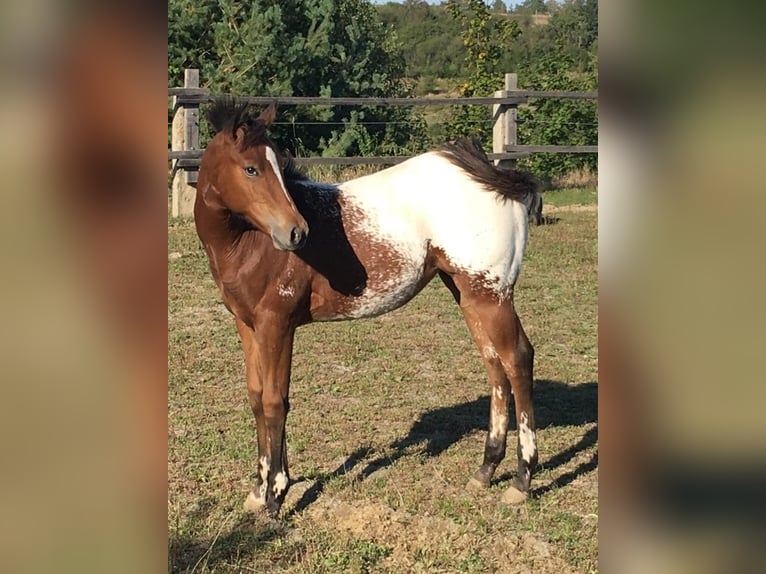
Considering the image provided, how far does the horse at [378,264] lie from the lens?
374 cm

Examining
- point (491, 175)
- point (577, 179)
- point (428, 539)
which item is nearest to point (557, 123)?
point (577, 179)

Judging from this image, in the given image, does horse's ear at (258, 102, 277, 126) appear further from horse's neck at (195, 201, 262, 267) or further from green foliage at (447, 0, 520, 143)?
green foliage at (447, 0, 520, 143)

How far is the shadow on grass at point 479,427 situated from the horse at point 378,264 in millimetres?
406

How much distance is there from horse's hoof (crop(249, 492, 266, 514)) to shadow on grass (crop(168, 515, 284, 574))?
0.16 feet

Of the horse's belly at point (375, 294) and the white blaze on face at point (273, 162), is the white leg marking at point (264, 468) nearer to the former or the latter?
the horse's belly at point (375, 294)

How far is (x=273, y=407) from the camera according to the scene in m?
3.80

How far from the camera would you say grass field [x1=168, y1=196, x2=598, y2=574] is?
3387 millimetres
